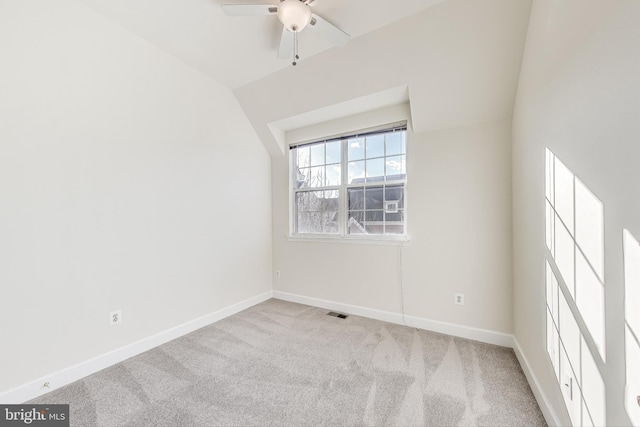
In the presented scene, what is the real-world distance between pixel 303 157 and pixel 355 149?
839 millimetres

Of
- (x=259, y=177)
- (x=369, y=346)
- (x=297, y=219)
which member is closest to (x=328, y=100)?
(x=259, y=177)

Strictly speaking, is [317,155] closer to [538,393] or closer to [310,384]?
[310,384]

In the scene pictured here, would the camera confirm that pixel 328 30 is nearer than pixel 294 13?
No

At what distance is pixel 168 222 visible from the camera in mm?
2506

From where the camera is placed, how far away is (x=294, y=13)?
1.58 meters

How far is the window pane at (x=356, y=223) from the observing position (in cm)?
316

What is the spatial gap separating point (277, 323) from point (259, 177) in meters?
1.99

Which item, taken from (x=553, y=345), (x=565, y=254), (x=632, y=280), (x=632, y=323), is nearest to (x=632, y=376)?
(x=632, y=323)

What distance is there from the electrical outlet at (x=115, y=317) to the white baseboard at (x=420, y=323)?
200cm

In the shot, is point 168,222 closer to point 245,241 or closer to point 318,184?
point 245,241

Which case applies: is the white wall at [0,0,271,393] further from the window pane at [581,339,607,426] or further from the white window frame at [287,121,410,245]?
the window pane at [581,339,607,426]

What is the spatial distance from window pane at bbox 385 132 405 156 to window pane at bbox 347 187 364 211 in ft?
1.92

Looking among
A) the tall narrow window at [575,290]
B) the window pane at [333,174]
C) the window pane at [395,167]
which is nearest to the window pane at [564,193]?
the tall narrow window at [575,290]

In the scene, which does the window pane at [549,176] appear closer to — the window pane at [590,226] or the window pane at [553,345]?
the window pane at [590,226]
